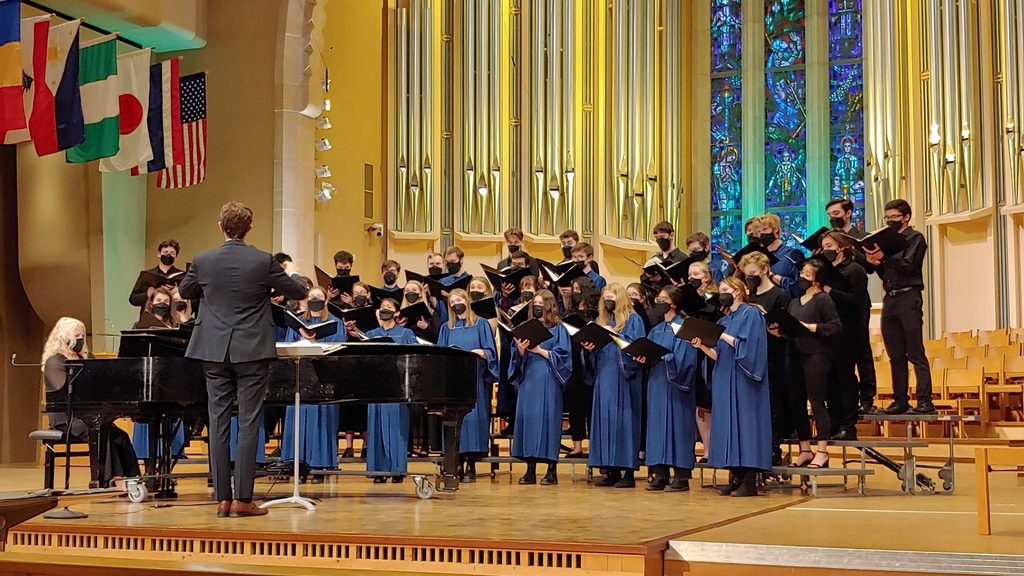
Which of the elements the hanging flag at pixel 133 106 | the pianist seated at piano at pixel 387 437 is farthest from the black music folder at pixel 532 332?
the hanging flag at pixel 133 106

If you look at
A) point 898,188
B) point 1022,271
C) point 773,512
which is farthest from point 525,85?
point 773,512

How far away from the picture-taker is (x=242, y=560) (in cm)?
504

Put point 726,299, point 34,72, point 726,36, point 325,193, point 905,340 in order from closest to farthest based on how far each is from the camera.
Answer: point 726,299 < point 905,340 < point 34,72 < point 325,193 < point 726,36

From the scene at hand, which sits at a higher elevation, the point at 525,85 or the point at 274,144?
the point at 525,85

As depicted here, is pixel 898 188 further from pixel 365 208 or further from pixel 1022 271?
pixel 365 208

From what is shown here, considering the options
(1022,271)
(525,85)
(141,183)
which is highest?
(525,85)

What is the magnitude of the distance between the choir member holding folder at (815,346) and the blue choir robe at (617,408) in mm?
970

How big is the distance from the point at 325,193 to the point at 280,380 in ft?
21.8

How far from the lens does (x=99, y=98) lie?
10.8 m

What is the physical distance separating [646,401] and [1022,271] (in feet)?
24.3

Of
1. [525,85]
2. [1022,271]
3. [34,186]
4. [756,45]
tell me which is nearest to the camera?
[34,186]

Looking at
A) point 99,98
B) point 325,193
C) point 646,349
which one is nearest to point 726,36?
point 325,193

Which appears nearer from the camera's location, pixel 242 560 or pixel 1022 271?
pixel 242 560

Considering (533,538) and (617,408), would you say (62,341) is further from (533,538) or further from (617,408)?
(533,538)
